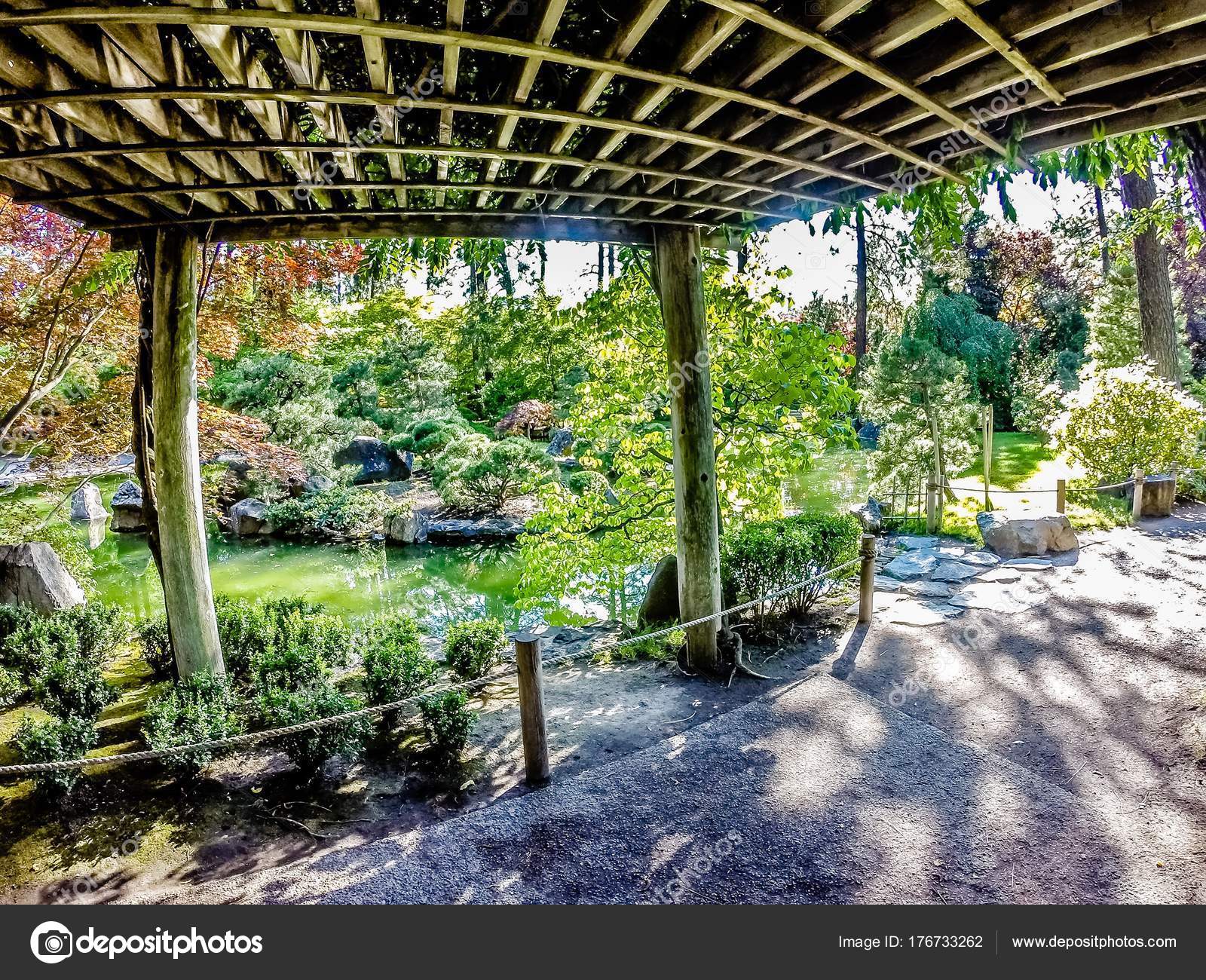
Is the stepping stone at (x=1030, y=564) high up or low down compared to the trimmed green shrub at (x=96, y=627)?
down

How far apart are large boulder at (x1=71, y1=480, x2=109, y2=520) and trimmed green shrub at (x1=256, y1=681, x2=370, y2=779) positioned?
43.9 ft

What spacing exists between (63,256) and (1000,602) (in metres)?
8.96

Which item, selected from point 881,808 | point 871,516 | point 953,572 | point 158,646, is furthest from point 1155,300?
point 158,646

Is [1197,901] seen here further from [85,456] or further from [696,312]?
[85,456]

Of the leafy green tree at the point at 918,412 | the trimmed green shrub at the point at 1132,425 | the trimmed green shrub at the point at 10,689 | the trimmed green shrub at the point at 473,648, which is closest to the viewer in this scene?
the trimmed green shrub at the point at 10,689

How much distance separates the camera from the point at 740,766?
343cm

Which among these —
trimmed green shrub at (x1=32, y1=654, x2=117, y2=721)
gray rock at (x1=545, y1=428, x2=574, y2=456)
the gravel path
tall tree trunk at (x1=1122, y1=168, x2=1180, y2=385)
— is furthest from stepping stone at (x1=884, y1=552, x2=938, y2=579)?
gray rock at (x1=545, y1=428, x2=574, y2=456)

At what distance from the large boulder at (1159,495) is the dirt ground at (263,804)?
671cm

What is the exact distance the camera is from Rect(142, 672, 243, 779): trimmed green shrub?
3.42 meters

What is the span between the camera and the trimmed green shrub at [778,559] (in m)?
5.16

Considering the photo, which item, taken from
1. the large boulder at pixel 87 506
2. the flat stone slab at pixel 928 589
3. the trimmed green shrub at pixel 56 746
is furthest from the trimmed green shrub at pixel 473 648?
the large boulder at pixel 87 506

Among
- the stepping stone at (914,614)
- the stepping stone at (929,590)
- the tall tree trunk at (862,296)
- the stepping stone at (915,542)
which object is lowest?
the stepping stone at (914,614)

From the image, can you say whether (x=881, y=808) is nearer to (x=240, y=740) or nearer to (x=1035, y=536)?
(x=240, y=740)

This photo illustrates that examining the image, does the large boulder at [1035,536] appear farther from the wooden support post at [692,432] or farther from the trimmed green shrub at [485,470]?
the trimmed green shrub at [485,470]
